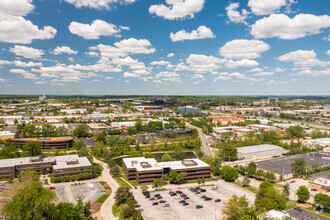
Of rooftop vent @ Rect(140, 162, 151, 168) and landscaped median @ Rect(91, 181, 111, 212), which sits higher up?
Answer: rooftop vent @ Rect(140, 162, 151, 168)

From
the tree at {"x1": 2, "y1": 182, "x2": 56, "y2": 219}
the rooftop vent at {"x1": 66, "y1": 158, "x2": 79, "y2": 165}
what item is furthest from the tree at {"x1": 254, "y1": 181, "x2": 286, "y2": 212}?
the rooftop vent at {"x1": 66, "y1": 158, "x2": 79, "y2": 165}

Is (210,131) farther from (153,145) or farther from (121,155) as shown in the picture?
(121,155)

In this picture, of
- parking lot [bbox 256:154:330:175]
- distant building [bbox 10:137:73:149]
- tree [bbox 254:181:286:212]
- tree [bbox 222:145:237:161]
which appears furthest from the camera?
distant building [bbox 10:137:73:149]

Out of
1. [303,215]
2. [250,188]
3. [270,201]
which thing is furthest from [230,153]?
[303,215]

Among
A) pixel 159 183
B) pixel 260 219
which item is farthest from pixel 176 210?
pixel 260 219

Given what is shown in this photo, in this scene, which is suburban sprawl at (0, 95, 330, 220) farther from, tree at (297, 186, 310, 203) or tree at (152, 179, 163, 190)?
tree at (297, 186, 310, 203)

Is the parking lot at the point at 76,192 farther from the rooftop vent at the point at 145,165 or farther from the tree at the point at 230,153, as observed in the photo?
the tree at the point at 230,153

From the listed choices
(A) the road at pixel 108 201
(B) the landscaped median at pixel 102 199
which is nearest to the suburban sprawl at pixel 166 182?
(B) the landscaped median at pixel 102 199
